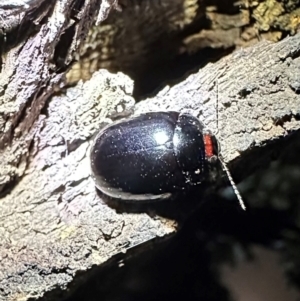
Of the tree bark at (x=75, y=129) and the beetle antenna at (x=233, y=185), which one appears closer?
the tree bark at (x=75, y=129)

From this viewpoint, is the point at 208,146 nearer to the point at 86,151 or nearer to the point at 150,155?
the point at 150,155

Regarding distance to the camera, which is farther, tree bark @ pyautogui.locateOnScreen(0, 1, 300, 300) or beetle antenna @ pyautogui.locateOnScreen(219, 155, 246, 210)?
beetle antenna @ pyautogui.locateOnScreen(219, 155, 246, 210)

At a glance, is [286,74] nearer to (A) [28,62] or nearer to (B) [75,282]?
(A) [28,62]

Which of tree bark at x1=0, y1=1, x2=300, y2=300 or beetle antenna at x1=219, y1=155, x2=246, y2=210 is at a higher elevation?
tree bark at x1=0, y1=1, x2=300, y2=300

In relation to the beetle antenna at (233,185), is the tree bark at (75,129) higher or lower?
higher

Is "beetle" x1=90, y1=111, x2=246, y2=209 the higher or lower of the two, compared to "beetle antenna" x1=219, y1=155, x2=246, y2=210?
higher
